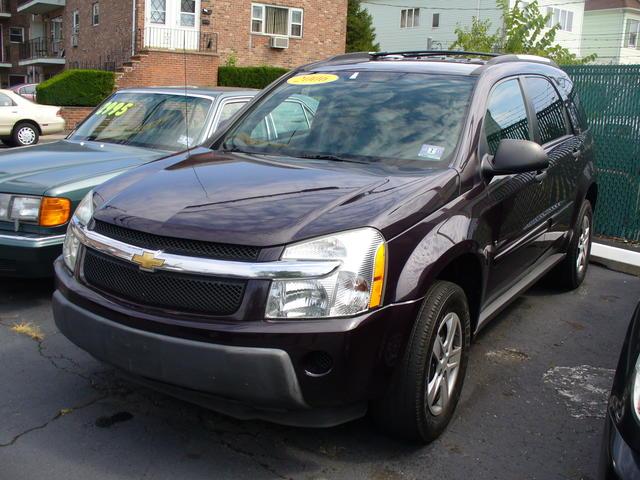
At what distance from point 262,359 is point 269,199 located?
0.79m

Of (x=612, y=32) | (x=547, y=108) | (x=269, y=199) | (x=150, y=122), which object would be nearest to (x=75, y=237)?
(x=269, y=199)

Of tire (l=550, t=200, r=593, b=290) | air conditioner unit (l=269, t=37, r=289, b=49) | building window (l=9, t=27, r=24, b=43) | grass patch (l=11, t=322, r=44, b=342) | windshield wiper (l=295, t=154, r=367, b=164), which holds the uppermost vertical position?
building window (l=9, t=27, r=24, b=43)

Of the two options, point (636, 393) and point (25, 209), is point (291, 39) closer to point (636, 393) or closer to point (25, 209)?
point (25, 209)

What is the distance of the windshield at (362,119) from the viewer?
153 inches

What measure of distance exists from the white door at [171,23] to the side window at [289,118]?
23557 mm

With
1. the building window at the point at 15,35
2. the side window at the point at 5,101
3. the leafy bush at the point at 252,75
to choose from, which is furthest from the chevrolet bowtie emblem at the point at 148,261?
the building window at the point at 15,35

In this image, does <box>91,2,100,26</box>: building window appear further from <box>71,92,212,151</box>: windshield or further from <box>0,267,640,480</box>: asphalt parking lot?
<box>0,267,640,480</box>: asphalt parking lot

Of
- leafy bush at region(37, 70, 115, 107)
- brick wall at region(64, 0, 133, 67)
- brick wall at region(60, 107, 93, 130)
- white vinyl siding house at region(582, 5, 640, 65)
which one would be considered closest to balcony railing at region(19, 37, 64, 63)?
brick wall at region(64, 0, 133, 67)

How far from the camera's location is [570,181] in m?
5.36

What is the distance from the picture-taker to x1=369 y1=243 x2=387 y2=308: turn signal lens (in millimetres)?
2889

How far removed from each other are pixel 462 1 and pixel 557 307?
3714cm

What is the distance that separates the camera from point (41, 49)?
1537 inches

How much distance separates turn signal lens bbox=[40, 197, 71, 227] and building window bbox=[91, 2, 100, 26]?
2814 cm

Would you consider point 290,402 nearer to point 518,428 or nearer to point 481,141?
point 518,428
